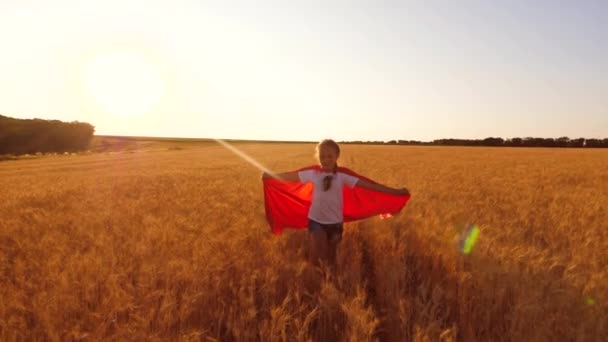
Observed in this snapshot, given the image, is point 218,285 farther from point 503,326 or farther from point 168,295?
point 503,326

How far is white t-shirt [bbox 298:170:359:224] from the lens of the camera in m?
4.29

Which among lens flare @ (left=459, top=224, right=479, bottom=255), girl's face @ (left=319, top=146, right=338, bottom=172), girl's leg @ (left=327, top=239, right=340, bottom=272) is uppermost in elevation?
girl's face @ (left=319, top=146, right=338, bottom=172)

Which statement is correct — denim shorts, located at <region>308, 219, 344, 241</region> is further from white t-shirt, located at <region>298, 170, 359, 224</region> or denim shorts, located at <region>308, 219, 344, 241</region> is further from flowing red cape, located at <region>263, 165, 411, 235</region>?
flowing red cape, located at <region>263, 165, 411, 235</region>

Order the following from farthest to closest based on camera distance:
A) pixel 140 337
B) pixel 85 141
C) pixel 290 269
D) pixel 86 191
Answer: pixel 85 141
pixel 86 191
pixel 290 269
pixel 140 337

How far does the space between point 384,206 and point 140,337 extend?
351 cm

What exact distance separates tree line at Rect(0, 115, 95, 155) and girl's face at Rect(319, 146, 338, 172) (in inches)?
2506

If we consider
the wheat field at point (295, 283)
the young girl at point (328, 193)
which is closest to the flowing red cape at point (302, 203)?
the wheat field at point (295, 283)

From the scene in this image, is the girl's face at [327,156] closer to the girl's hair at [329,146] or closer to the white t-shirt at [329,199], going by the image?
the girl's hair at [329,146]

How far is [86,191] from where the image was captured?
31.0 feet

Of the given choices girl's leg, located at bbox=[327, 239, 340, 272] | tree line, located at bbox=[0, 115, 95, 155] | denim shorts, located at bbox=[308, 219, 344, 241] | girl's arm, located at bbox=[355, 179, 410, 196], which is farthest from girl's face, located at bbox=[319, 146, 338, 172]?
tree line, located at bbox=[0, 115, 95, 155]

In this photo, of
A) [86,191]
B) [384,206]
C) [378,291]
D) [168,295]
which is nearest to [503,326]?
[378,291]

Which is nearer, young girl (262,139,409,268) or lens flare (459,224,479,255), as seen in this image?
lens flare (459,224,479,255)

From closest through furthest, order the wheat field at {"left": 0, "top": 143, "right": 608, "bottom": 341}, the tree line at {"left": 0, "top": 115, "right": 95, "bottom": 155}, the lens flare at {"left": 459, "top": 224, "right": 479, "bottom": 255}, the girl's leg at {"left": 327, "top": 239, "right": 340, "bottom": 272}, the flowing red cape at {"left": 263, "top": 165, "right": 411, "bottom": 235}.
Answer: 1. the wheat field at {"left": 0, "top": 143, "right": 608, "bottom": 341}
2. the lens flare at {"left": 459, "top": 224, "right": 479, "bottom": 255}
3. the girl's leg at {"left": 327, "top": 239, "right": 340, "bottom": 272}
4. the flowing red cape at {"left": 263, "top": 165, "right": 411, "bottom": 235}
5. the tree line at {"left": 0, "top": 115, "right": 95, "bottom": 155}

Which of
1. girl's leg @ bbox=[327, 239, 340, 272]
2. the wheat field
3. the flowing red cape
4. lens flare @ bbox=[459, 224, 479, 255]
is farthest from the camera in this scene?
the flowing red cape
